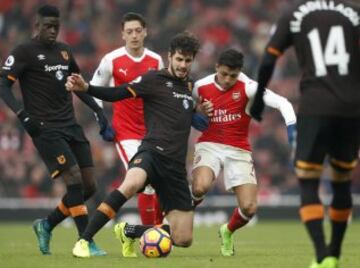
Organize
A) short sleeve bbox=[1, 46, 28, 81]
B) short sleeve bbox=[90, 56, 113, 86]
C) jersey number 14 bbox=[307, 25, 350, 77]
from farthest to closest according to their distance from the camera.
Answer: short sleeve bbox=[90, 56, 113, 86], short sleeve bbox=[1, 46, 28, 81], jersey number 14 bbox=[307, 25, 350, 77]

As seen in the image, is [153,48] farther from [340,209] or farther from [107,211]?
[340,209]

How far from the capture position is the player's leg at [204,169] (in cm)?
1130

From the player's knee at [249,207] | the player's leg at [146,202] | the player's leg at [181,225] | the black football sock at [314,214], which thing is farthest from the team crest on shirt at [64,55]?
the black football sock at [314,214]

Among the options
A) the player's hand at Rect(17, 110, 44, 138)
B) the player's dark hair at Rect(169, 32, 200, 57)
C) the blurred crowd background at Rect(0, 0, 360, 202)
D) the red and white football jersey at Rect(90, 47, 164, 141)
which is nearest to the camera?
the player's dark hair at Rect(169, 32, 200, 57)

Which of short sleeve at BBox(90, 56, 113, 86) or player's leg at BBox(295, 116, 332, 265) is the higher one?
short sleeve at BBox(90, 56, 113, 86)

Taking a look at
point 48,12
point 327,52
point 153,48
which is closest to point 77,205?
point 48,12

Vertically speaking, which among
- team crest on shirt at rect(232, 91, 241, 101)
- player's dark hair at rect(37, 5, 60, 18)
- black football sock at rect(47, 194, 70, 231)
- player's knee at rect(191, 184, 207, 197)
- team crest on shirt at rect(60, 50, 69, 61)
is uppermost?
player's dark hair at rect(37, 5, 60, 18)

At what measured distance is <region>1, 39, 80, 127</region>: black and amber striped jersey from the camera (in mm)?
11133

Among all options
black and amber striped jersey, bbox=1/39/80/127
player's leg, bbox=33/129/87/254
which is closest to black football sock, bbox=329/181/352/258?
player's leg, bbox=33/129/87/254

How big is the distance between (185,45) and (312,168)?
2.61m

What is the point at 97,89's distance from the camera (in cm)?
1011

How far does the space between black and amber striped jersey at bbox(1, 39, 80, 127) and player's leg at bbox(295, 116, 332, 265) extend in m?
3.73

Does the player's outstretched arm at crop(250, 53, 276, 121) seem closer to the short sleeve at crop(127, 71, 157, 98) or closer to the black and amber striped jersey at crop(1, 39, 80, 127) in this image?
the short sleeve at crop(127, 71, 157, 98)

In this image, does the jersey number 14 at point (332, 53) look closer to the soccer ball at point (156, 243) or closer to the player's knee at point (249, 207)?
the soccer ball at point (156, 243)
